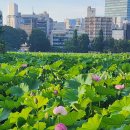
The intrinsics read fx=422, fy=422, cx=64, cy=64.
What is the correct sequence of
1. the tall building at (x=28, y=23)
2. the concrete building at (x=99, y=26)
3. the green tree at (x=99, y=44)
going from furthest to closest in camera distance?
the tall building at (x=28, y=23) → the concrete building at (x=99, y=26) → the green tree at (x=99, y=44)

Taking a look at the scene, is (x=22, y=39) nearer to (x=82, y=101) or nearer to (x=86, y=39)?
(x=86, y=39)

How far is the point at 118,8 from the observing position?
170m

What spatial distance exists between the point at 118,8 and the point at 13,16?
48.4 m

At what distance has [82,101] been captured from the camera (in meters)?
1.69

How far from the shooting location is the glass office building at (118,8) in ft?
552

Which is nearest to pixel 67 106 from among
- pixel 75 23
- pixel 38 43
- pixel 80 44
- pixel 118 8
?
pixel 80 44

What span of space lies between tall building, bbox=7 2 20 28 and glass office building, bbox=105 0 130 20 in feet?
130

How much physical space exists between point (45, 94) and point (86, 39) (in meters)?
72.6

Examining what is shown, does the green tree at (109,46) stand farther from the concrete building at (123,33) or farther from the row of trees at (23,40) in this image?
the concrete building at (123,33)

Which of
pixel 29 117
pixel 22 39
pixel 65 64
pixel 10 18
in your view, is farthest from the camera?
pixel 10 18

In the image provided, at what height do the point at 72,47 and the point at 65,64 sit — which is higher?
the point at 65,64

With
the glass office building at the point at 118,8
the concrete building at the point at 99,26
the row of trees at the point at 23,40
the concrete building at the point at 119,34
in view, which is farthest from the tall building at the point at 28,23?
the glass office building at the point at 118,8

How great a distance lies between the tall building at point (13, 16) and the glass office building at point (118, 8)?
130ft

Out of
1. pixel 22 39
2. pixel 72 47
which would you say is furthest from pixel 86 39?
pixel 22 39
